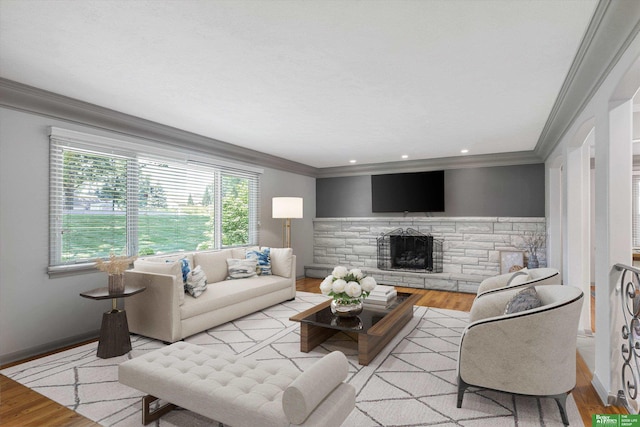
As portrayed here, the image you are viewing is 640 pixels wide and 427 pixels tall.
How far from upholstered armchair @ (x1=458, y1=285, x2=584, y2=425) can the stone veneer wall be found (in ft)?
12.7

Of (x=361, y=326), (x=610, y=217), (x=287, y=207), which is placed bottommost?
(x=361, y=326)

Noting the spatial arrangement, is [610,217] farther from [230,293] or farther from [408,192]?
[408,192]

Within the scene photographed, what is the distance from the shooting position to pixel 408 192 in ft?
22.3

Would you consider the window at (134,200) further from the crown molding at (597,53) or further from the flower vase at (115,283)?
the crown molding at (597,53)

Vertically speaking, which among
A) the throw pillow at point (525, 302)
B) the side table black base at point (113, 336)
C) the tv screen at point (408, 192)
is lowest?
the side table black base at point (113, 336)

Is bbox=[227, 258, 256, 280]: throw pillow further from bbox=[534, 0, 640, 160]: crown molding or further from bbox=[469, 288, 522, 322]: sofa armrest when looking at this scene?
bbox=[534, 0, 640, 160]: crown molding

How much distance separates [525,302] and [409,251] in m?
4.60

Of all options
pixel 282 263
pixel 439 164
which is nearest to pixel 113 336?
pixel 282 263

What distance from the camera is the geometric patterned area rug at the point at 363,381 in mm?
2188

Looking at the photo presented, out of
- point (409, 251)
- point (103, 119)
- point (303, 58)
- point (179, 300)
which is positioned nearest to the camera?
point (303, 58)

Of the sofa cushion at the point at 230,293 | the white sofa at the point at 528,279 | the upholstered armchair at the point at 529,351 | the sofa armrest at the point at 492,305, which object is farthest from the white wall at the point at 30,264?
the white sofa at the point at 528,279

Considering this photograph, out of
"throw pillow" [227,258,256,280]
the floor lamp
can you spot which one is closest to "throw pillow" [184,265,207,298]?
"throw pillow" [227,258,256,280]

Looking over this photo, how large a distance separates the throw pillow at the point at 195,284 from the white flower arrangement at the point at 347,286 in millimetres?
1507

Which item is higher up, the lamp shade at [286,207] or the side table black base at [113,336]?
the lamp shade at [286,207]
